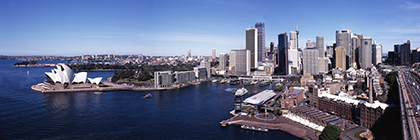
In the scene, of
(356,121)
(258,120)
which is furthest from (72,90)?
(356,121)

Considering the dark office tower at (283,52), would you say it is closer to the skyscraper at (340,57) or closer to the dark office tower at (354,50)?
the skyscraper at (340,57)

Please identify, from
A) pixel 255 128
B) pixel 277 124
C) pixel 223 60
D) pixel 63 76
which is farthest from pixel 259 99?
pixel 223 60

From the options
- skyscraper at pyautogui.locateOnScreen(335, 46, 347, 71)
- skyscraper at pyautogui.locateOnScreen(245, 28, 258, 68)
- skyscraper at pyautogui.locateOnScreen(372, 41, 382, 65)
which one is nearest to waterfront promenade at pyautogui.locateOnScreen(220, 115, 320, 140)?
skyscraper at pyautogui.locateOnScreen(335, 46, 347, 71)

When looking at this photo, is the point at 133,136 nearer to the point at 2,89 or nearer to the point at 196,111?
the point at 196,111

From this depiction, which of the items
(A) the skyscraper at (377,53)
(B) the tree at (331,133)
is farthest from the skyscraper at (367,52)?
(B) the tree at (331,133)

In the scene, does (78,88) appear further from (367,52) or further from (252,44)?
(367,52)

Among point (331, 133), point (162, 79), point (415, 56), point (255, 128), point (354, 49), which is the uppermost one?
point (354, 49)
